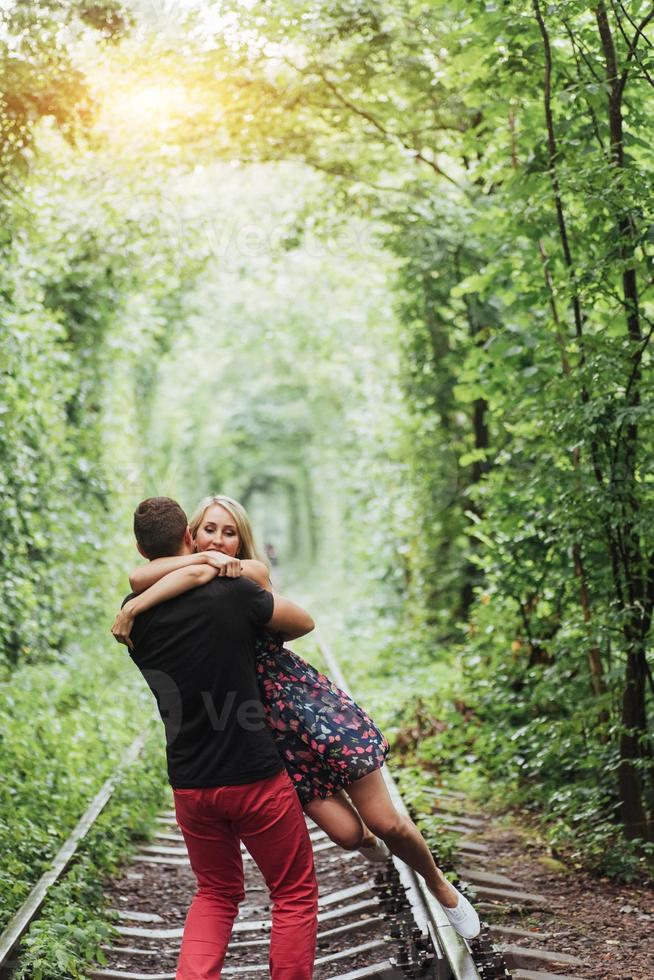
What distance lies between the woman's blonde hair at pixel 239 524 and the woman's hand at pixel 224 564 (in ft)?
1.15

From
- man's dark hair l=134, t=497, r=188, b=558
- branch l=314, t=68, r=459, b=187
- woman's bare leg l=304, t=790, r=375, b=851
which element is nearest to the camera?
man's dark hair l=134, t=497, r=188, b=558

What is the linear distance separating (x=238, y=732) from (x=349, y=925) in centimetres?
189

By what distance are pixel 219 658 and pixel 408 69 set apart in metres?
7.60

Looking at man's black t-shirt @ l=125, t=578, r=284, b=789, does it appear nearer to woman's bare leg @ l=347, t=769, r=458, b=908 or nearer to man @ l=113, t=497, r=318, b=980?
man @ l=113, t=497, r=318, b=980

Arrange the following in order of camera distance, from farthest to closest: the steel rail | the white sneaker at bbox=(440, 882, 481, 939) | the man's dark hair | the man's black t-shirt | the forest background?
the forest background < the steel rail < the white sneaker at bbox=(440, 882, 481, 939) < the man's dark hair < the man's black t-shirt

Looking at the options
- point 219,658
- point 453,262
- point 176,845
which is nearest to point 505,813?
point 176,845

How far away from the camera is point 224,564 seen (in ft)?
11.0

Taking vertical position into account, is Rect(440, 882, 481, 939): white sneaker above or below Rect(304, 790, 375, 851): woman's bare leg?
below

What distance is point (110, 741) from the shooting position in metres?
8.57

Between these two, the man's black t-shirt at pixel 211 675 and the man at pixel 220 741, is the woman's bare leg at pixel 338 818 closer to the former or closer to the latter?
the man at pixel 220 741

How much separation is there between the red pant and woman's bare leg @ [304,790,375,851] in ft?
0.57

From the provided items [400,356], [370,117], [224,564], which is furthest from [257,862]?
[400,356]

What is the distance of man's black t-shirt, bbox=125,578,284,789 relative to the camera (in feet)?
10.9

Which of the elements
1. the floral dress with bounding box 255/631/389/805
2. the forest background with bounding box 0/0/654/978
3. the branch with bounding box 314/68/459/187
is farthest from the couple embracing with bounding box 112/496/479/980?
the branch with bounding box 314/68/459/187
